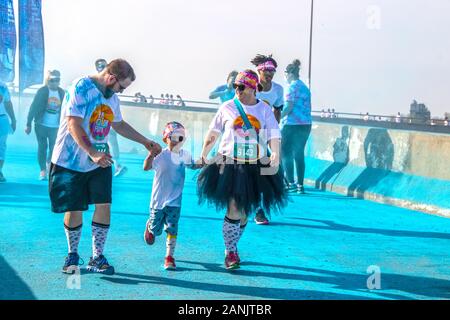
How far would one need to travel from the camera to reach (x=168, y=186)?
7953 mm

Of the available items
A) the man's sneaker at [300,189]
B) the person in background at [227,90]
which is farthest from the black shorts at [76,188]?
the man's sneaker at [300,189]

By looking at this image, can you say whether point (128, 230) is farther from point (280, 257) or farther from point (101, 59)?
point (101, 59)

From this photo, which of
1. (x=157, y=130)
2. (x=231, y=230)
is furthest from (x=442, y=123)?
(x=231, y=230)

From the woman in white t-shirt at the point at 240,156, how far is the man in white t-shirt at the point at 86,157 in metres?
1.02

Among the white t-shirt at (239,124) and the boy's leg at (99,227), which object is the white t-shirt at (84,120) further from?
the white t-shirt at (239,124)

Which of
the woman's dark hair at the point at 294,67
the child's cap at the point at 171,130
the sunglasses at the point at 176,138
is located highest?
the woman's dark hair at the point at 294,67

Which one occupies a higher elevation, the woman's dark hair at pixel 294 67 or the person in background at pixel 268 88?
the woman's dark hair at pixel 294 67

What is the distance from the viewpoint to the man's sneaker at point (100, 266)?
739cm

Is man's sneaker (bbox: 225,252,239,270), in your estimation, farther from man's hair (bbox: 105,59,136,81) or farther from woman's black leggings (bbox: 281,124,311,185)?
woman's black leggings (bbox: 281,124,311,185)

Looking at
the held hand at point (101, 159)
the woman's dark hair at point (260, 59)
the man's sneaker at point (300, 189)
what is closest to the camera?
the held hand at point (101, 159)

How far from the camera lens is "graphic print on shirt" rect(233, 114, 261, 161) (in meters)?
7.92

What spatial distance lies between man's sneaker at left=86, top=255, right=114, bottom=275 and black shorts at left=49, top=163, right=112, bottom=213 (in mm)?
446

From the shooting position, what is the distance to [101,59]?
46.3 feet
